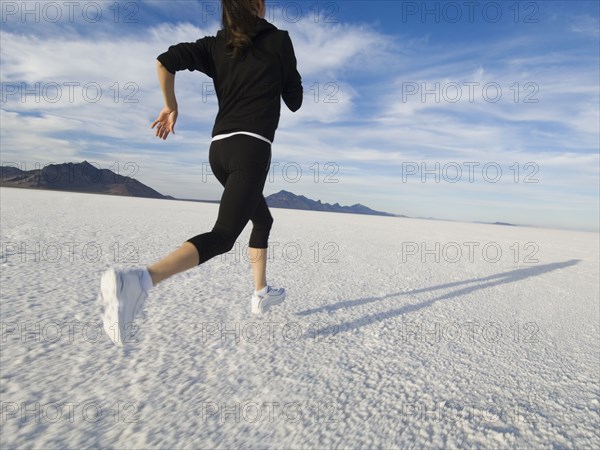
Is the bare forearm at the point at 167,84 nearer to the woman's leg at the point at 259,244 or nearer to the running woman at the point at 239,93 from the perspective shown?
the running woman at the point at 239,93

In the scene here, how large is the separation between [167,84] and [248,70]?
356 millimetres

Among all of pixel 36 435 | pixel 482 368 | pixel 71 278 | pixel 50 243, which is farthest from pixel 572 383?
pixel 50 243

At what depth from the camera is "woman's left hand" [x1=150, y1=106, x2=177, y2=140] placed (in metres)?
1.57

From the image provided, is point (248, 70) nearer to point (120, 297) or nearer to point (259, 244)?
point (259, 244)

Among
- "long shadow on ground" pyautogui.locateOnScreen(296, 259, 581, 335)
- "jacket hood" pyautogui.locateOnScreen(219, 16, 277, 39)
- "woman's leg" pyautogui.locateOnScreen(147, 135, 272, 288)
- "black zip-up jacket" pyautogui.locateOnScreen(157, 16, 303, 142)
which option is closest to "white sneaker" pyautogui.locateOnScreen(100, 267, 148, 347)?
"woman's leg" pyautogui.locateOnScreen(147, 135, 272, 288)

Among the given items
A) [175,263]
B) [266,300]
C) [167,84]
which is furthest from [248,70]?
A: [266,300]

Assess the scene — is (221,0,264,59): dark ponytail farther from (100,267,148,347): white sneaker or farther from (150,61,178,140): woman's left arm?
(100,267,148,347): white sneaker

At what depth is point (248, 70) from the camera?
150 cm

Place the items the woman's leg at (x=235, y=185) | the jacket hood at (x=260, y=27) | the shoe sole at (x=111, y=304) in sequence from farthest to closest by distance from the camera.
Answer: the jacket hood at (x=260, y=27) → the woman's leg at (x=235, y=185) → the shoe sole at (x=111, y=304)

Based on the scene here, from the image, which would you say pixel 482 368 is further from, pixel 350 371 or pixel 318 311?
pixel 318 311

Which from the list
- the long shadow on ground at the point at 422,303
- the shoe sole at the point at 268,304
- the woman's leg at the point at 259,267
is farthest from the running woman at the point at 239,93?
the long shadow on ground at the point at 422,303

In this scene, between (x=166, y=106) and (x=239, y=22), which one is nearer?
(x=239, y=22)

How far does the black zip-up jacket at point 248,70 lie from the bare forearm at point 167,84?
32 millimetres

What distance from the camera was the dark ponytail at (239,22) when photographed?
4.74 ft
